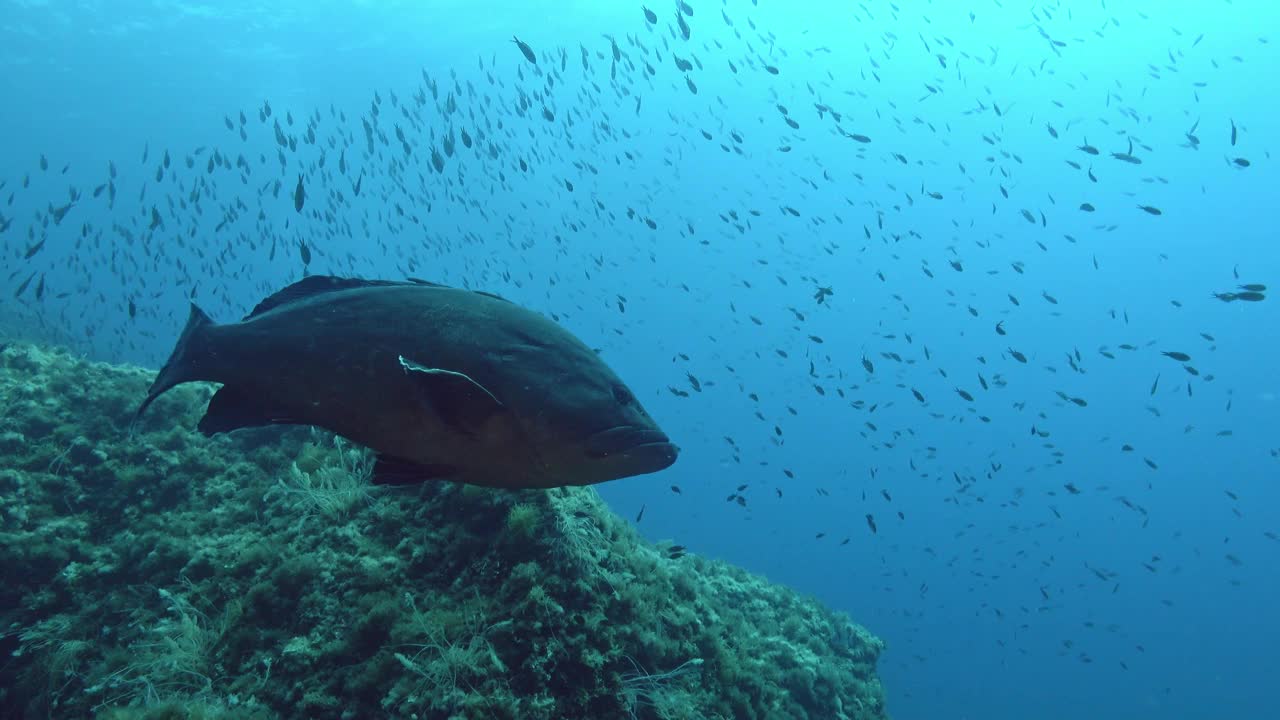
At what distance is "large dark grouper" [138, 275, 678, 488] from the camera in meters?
2.35

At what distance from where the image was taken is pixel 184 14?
46.3 metres

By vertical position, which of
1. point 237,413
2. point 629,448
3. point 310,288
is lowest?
point 237,413

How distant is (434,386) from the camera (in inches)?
90.6

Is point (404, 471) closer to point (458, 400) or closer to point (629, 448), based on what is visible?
point (458, 400)

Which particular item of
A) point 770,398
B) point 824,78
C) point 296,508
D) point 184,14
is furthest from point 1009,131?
point 296,508

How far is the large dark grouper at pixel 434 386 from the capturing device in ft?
7.70

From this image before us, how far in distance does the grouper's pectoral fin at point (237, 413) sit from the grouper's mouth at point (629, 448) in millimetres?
1514

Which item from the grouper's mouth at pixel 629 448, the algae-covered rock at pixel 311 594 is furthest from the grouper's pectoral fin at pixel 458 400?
the algae-covered rock at pixel 311 594

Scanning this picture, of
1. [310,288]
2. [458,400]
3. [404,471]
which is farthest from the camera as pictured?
[310,288]

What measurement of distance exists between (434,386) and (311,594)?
2355mm

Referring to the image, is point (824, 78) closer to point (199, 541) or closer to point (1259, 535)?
point (199, 541)

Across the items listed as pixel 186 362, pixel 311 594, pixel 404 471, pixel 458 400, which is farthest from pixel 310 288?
pixel 311 594

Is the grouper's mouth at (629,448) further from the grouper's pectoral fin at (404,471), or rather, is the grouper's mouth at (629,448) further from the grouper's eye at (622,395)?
the grouper's pectoral fin at (404,471)

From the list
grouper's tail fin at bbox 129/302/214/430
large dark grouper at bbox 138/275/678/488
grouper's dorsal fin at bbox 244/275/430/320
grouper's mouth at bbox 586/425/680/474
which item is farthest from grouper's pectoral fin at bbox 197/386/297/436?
grouper's mouth at bbox 586/425/680/474
